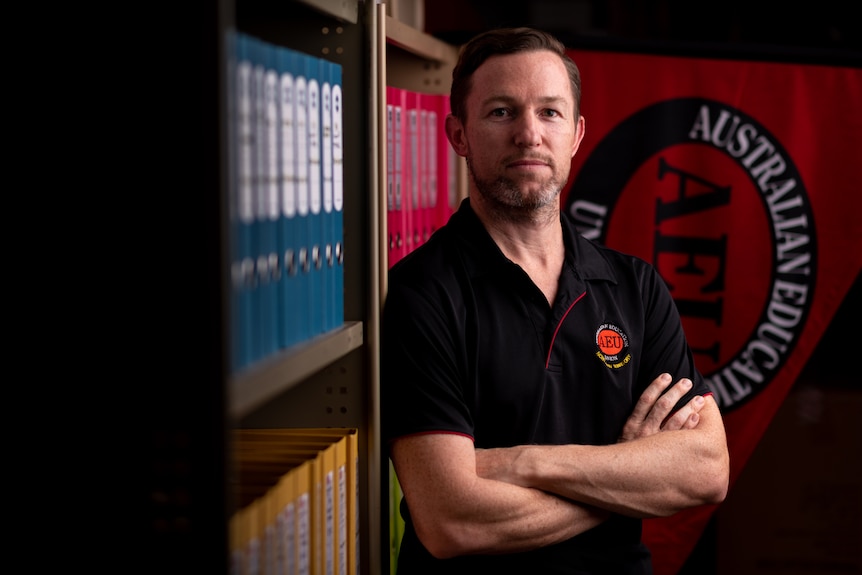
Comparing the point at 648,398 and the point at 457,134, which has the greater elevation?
the point at 457,134

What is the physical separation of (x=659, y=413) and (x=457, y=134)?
2.20 feet

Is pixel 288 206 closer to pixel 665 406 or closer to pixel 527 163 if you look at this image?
pixel 527 163

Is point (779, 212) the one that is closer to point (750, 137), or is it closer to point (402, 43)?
point (750, 137)

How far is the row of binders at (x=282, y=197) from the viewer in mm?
1038

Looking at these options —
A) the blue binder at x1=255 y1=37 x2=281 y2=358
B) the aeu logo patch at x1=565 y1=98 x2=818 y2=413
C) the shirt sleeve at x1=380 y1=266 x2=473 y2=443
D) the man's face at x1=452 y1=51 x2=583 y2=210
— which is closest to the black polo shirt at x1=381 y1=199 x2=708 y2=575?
the shirt sleeve at x1=380 y1=266 x2=473 y2=443

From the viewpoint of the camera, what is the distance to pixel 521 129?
1.79 meters

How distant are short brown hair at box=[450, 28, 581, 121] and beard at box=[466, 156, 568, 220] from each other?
178mm

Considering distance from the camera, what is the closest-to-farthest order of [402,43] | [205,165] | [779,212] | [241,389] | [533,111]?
[205,165], [241,389], [533,111], [402,43], [779,212]

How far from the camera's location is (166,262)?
2.96ft

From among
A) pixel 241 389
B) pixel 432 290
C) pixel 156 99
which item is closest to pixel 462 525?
pixel 432 290

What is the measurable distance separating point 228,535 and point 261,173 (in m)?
0.41

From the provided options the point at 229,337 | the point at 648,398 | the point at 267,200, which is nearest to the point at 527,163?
the point at 648,398

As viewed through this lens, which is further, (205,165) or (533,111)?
(533,111)

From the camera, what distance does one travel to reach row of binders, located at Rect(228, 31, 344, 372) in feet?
3.41
